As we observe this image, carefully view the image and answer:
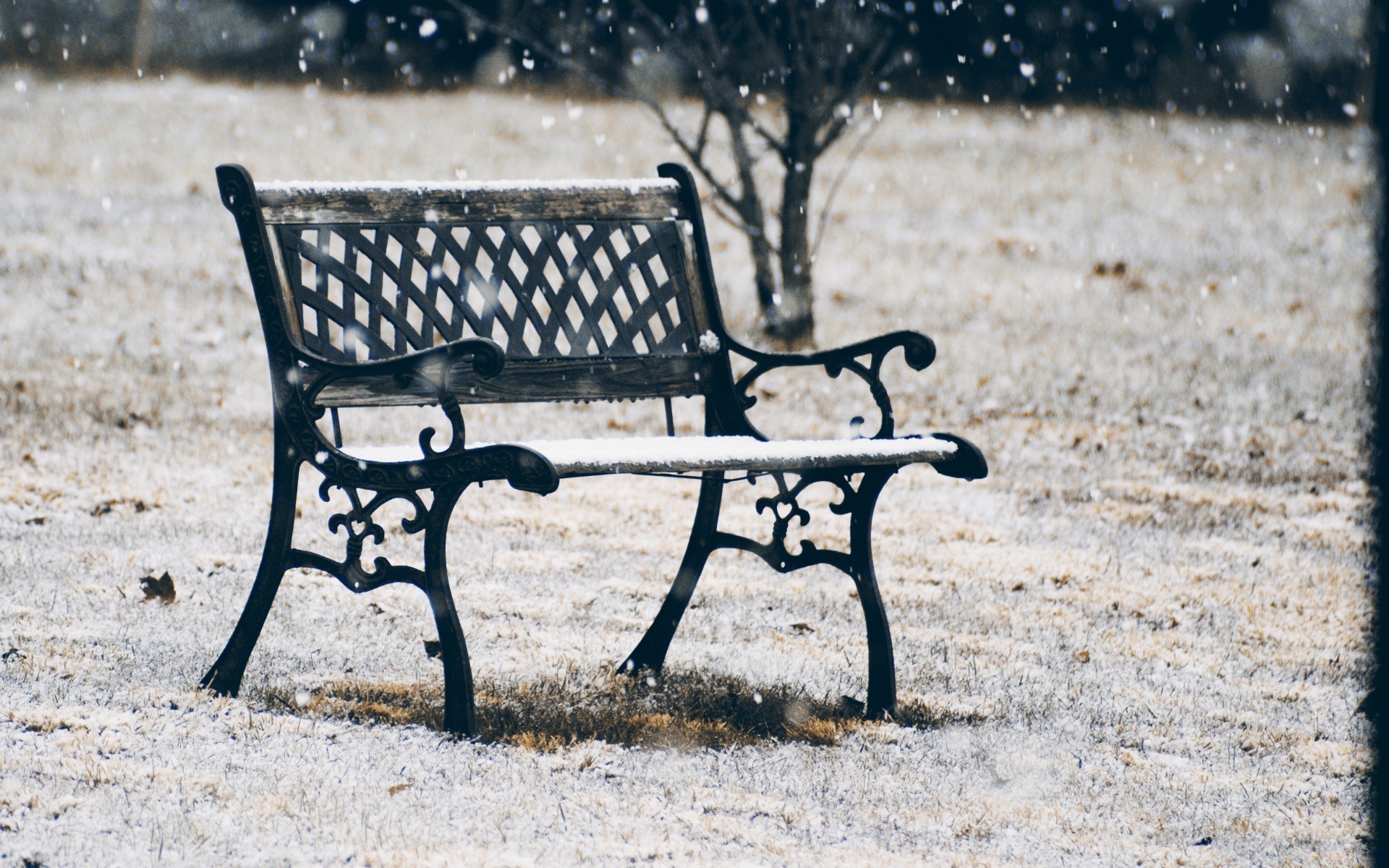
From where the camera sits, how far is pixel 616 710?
351 cm

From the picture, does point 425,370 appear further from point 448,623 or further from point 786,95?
point 786,95

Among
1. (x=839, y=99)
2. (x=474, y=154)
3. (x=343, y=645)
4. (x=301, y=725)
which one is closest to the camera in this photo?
(x=301, y=725)

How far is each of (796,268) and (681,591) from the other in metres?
5.85

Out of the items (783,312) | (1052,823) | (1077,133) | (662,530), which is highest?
(1077,133)

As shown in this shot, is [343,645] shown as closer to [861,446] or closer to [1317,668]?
[861,446]

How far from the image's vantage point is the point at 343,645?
3.94 meters

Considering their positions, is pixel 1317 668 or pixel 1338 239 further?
pixel 1338 239

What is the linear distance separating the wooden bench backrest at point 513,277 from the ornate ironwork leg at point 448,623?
1.74ft

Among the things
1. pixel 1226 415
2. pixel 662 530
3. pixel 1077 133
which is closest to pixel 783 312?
pixel 1226 415

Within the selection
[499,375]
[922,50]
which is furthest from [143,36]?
[499,375]

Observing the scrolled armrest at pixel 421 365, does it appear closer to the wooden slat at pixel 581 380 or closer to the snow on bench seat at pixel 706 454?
the snow on bench seat at pixel 706 454

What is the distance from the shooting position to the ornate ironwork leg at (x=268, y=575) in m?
3.33

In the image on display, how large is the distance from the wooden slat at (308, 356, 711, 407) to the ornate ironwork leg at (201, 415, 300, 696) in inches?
16.8

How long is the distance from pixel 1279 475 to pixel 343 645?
4.56 meters
